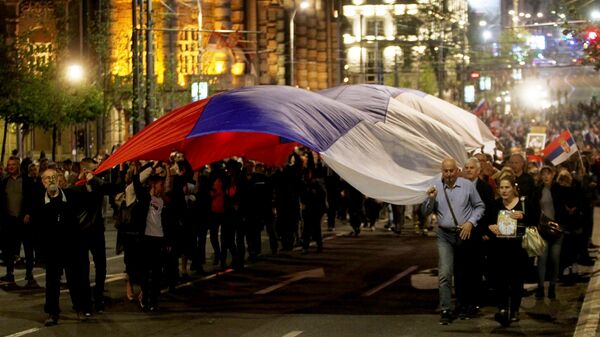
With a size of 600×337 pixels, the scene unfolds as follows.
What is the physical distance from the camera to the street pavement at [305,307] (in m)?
13.7

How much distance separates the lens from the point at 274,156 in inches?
921

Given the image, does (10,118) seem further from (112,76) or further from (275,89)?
(275,89)

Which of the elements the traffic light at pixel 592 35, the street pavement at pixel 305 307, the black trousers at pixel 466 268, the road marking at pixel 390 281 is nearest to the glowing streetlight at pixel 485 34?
the traffic light at pixel 592 35

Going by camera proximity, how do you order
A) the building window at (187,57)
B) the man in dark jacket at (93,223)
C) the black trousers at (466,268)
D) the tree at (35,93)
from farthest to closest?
the building window at (187,57) < the tree at (35,93) < the man in dark jacket at (93,223) < the black trousers at (466,268)

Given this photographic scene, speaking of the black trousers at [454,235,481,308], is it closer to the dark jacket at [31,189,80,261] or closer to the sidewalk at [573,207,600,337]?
the sidewalk at [573,207,600,337]

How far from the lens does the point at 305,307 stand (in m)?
15.7

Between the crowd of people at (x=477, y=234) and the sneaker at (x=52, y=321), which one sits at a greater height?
the crowd of people at (x=477, y=234)

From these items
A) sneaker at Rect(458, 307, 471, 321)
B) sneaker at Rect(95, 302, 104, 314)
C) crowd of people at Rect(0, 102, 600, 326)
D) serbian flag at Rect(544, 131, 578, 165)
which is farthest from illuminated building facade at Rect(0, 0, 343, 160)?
sneaker at Rect(458, 307, 471, 321)

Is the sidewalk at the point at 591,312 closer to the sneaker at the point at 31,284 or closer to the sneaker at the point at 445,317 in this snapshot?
the sneaker at the point at 445,317

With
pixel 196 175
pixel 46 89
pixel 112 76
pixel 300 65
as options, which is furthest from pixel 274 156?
pixel 300 65

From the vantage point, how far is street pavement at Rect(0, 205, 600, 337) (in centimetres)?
1373

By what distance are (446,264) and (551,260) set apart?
289 cm

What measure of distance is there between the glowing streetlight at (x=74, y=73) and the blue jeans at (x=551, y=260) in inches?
1110

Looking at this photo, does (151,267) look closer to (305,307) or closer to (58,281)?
(58,281)
